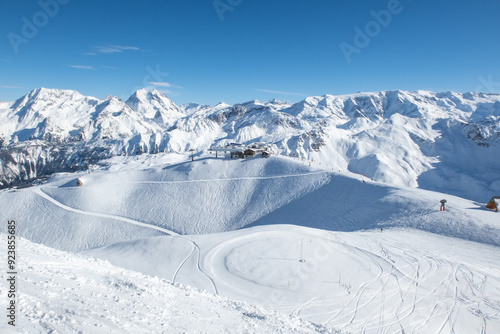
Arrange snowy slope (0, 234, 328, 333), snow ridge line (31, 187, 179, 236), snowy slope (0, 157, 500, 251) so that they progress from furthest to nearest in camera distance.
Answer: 1. snow ridge line (31, 187, 179, 236)
2. snowy slope (0, 157, 500, 251)
3. snowy slope (0, 234, 328, 333)

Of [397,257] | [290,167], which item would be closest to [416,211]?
[397,257]

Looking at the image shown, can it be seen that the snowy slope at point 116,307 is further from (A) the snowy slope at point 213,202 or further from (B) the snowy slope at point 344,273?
(A) the snowy slope at point 213,202

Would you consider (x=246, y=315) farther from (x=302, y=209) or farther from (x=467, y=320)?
(x=302, y=209)

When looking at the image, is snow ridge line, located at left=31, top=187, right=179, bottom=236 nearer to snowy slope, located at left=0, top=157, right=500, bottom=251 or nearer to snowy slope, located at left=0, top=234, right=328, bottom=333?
snowy slope, located at left=0, top=157, right=500, bottom=251

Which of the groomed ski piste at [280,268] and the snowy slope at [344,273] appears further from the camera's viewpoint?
the snowy slope at [344,273]

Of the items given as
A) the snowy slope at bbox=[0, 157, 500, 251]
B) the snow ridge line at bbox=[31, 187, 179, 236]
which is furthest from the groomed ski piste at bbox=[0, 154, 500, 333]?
the snow ridge line at bbox=[31, 187, 179, 236]

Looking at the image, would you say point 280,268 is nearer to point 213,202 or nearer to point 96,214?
point 213,202

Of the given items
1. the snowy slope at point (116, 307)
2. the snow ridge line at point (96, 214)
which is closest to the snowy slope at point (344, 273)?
the snowy slope at point (116, 307)

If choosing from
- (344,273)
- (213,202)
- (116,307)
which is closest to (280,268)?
(344,273)
